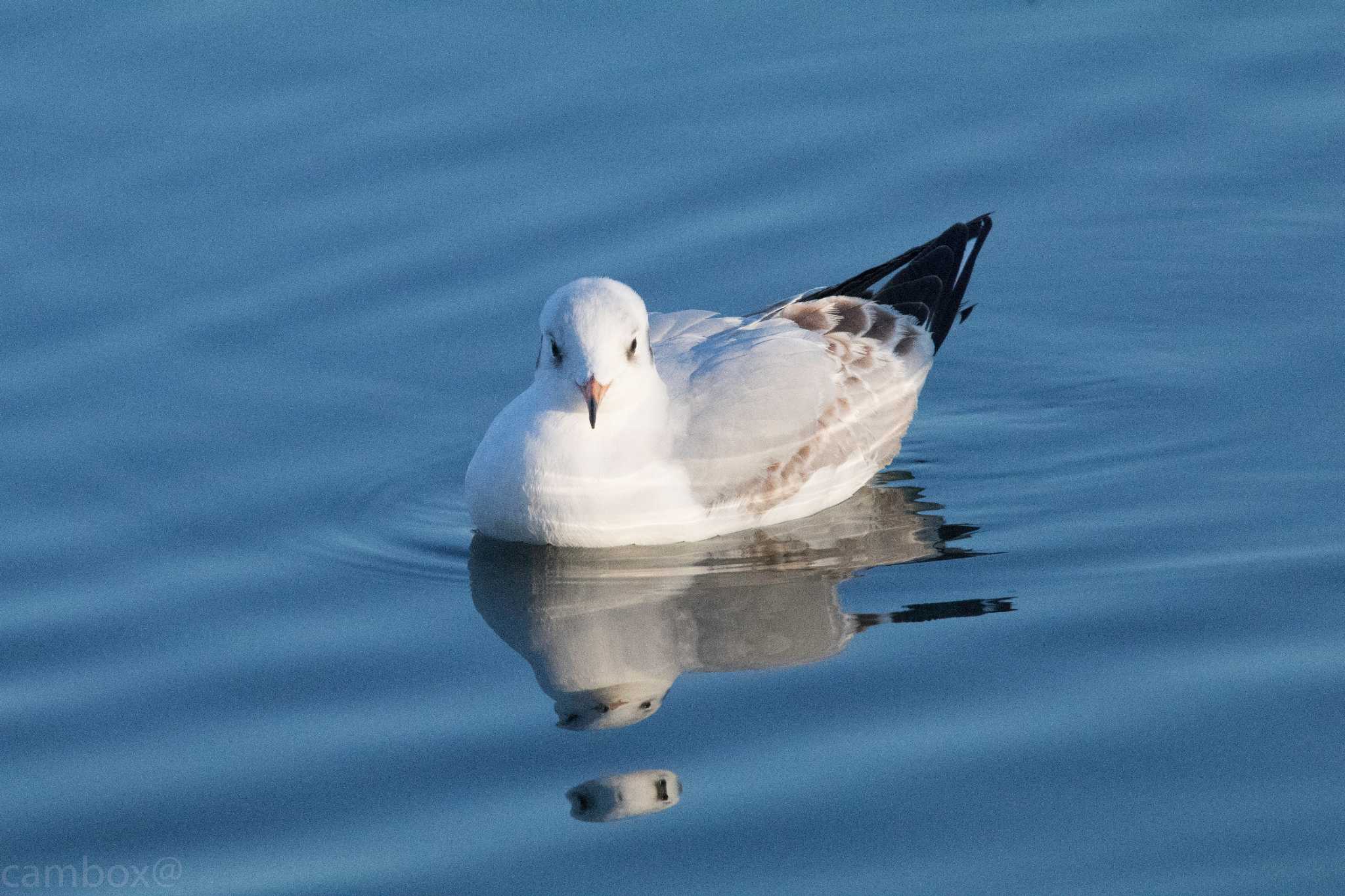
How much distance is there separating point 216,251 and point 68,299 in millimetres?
689

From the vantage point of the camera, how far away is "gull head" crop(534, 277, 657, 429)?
730 cm

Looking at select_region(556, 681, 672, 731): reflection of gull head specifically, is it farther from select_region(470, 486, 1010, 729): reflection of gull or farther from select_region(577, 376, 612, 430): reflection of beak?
select_region(577, 376, 612, 430): reflection of beak

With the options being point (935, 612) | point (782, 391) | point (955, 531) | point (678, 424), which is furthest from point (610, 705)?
point (782, 391)

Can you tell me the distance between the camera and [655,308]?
29.8 feet

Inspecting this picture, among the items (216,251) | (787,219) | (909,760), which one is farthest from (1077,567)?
(216,251)

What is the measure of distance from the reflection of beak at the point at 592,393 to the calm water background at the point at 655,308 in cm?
76

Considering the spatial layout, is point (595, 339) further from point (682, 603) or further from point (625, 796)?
point (625, 796)

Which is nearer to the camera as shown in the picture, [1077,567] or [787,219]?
[1077,567]

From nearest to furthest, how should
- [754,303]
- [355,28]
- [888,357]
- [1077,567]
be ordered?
[1077,567]
[888,357]
[754,303]
[355,28]

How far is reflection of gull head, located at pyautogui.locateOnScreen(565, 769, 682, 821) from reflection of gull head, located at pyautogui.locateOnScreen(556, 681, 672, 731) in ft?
1.12

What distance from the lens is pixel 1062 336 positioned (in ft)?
30.0

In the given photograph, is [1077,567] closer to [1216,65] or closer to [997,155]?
[997,155]

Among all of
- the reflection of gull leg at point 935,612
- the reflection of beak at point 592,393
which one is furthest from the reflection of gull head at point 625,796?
the reflection of beak at point 592,393

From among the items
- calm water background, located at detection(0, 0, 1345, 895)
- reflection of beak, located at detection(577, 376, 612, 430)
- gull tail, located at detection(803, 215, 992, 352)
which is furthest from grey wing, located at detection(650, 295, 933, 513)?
reflection of beak, located at detection(577, 376, 612, 430)
